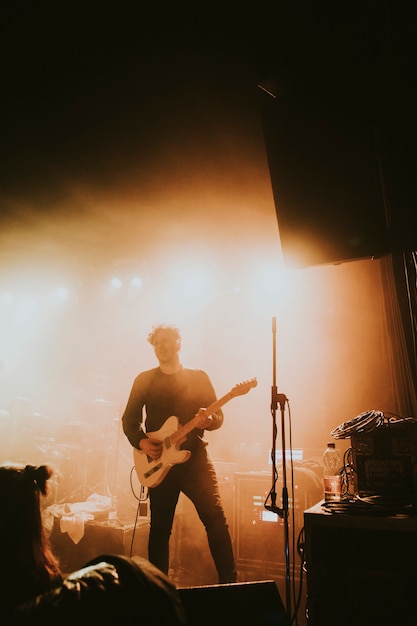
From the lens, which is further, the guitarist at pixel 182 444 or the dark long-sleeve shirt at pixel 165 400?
the dark long-sleeve shirt at pixel 165 400

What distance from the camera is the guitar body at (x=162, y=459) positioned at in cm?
317

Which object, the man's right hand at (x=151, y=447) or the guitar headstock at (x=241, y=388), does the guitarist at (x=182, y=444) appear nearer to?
the man's right hand at (x=151, y=447)

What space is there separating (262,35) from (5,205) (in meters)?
3.96

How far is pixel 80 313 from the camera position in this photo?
8422mm

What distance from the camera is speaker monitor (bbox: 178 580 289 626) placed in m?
1.38

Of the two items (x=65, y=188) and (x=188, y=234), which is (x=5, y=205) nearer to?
(x=65, y=188)

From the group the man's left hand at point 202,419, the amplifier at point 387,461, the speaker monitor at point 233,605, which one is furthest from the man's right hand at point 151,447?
the speaker monitor at point 233,605

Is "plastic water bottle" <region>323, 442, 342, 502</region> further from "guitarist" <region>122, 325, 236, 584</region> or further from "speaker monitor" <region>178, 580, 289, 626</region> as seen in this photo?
"speaker monitor" <region>178, 580, 289, 626</region>

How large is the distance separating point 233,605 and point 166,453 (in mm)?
1872

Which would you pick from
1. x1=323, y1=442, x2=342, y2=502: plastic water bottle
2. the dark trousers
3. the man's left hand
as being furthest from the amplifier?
the man's left hand

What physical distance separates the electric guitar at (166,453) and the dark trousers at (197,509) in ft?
0.20

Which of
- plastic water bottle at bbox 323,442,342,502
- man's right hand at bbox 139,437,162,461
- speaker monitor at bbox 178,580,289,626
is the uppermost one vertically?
man's right hand at bbox 139,437,162,461

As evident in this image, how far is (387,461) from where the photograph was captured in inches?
99.2

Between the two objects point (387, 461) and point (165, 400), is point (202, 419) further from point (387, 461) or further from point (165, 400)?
point (387, 461)
